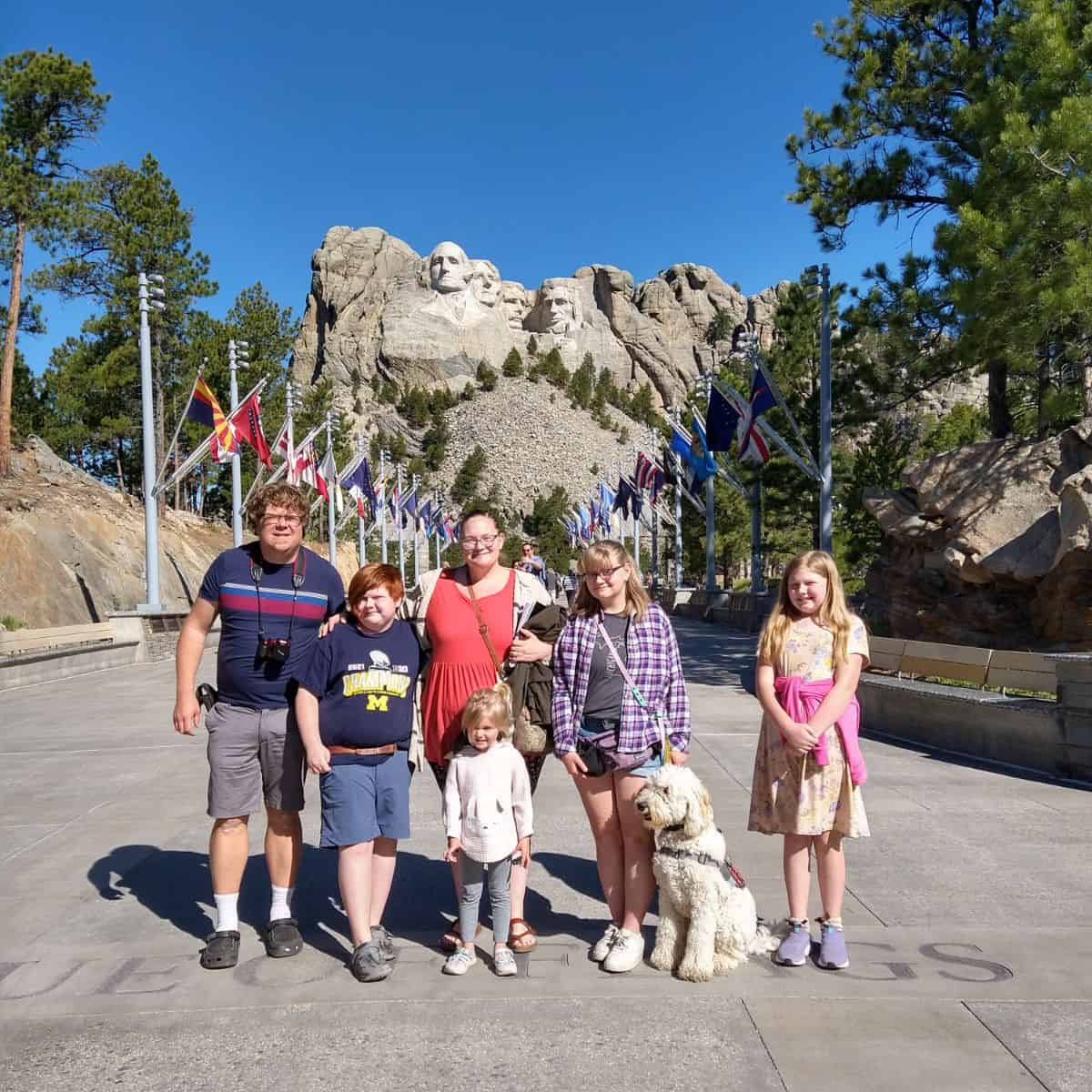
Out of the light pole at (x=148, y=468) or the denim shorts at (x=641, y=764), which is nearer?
the denim shorts at (x=641, y=764)

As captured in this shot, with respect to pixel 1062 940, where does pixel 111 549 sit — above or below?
above

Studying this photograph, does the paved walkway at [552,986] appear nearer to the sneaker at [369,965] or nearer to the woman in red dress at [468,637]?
the sneaker at [369,965]

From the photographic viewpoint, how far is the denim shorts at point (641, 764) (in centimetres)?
411

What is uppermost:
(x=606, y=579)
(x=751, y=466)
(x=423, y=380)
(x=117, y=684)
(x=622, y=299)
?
(x=622, y=299)

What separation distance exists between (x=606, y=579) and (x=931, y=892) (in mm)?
2387

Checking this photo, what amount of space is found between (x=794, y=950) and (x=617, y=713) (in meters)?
1.14

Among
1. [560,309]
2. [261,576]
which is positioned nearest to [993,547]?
[261,576]

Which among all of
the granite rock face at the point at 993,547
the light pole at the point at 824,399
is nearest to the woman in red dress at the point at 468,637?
the granite rock face at the point at 993,547

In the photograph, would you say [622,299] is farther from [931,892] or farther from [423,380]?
[931,892]

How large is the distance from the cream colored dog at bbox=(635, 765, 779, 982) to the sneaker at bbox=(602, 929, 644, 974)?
76 mm

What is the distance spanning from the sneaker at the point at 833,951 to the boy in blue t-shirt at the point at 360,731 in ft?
5.57

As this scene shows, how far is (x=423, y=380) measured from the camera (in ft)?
408

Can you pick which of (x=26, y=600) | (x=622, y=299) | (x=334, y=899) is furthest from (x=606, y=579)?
(x=622, y=299)

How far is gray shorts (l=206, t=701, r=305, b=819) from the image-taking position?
13.7 ft
